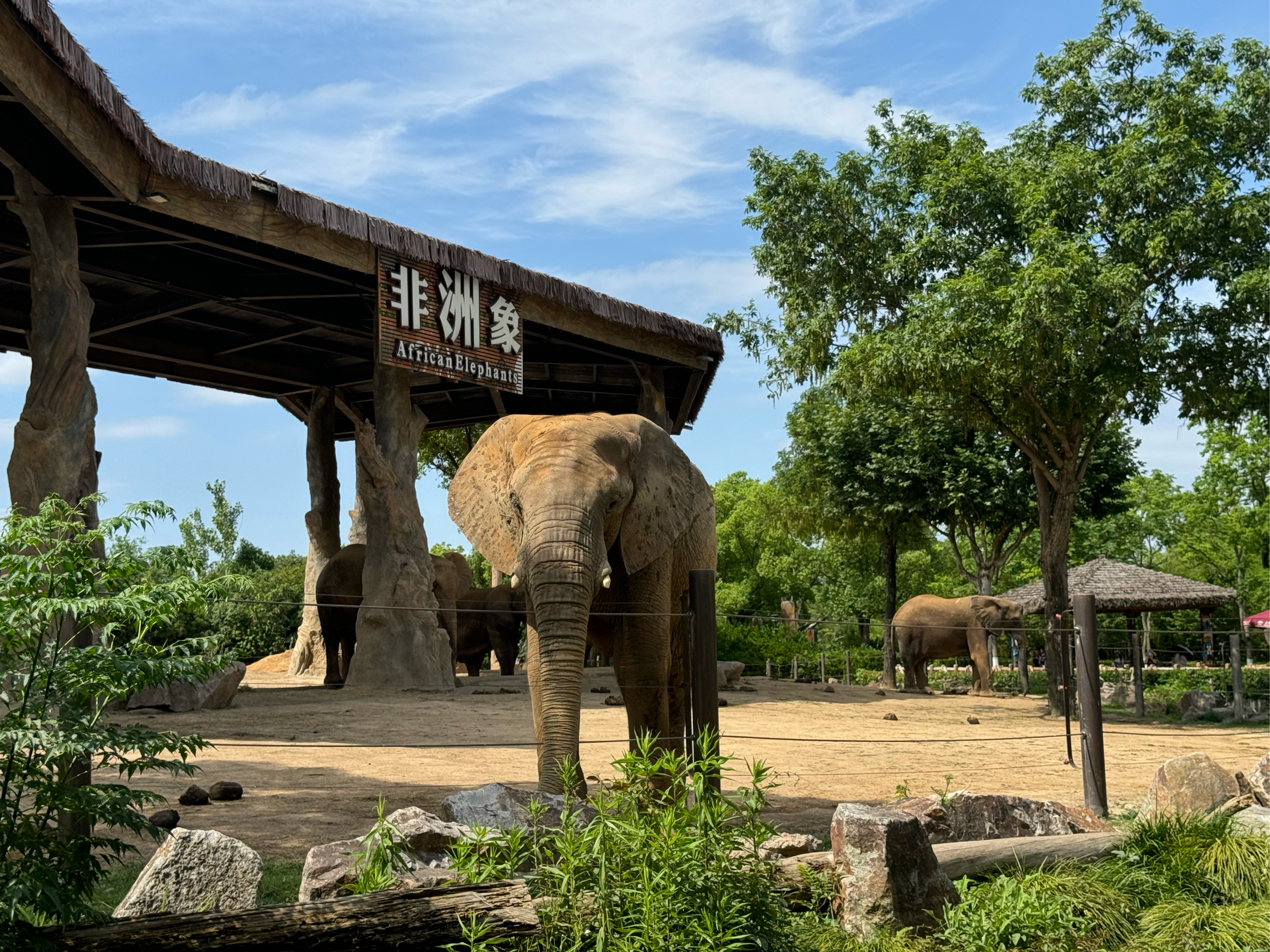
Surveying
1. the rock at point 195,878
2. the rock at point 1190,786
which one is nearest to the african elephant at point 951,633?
the rock at point 1190,786

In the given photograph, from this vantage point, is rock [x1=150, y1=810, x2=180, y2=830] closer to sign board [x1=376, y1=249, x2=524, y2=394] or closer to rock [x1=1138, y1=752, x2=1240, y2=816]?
rock [x1=1138, y1=752, x2=1240, y2=816]

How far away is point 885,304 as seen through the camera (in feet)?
64.8

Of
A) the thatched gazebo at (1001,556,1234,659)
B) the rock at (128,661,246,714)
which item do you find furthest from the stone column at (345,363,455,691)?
the thatched gazebo at (1001,556,1234,659)

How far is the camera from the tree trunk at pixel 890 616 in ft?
82.8

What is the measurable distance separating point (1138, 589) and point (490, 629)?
14790 mm

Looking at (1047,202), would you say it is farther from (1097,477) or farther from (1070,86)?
(1097,477)

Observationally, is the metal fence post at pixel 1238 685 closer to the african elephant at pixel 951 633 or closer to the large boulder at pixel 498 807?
the african elephant at pixel 951 633

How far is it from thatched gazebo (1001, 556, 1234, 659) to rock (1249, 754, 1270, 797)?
61.1 ft

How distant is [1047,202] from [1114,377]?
8.94ft

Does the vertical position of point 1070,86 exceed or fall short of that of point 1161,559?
it exceeds it

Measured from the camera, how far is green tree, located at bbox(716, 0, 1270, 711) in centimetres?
1639

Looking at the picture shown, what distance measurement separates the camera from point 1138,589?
27797 mm

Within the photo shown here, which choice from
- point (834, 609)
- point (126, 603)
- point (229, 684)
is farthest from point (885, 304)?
point (834, 609)

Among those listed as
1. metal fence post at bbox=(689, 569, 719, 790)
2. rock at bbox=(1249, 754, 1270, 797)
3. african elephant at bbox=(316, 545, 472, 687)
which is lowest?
rock at bbox=(1249, 754, 1270, 797)
